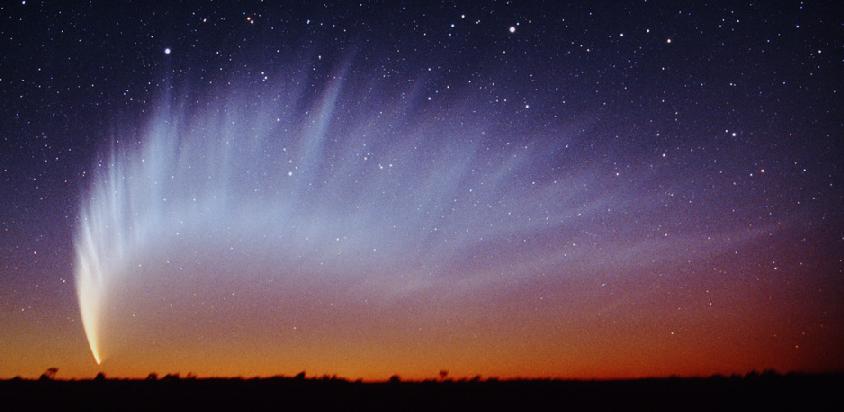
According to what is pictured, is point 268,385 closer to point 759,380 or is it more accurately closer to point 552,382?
point 552,382

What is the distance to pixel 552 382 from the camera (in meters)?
15.0

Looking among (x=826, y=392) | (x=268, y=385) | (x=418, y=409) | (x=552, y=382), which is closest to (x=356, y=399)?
(x=418, y=409)

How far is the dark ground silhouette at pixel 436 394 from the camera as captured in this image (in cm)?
1066

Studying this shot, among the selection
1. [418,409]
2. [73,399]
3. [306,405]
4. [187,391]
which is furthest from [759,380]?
[73,399]

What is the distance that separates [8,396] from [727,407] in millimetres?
15943

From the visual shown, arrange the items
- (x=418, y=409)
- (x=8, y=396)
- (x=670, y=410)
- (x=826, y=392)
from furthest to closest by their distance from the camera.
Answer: (x=8, y=396)
(x=826, y=392)
(x=418, y=409)
(x=670, y=410)

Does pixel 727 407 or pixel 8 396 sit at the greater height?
pixel 8 396

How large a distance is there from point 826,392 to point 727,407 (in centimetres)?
329

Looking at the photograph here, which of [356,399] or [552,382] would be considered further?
[552,382]

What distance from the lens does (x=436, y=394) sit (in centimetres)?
1270

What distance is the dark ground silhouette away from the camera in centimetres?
1066

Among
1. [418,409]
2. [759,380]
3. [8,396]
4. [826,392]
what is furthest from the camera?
[759,380]

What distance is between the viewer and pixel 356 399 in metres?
12.0

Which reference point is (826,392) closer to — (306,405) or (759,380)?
(759,380)
